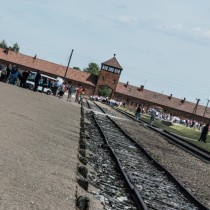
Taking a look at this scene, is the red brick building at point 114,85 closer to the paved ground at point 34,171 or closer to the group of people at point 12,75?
the group of people at point 12,75

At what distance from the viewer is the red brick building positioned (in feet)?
399

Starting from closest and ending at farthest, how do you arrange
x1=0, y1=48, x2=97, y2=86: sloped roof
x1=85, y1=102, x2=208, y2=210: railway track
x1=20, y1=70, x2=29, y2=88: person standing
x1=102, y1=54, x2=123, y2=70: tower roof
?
x1=85, y1=102, x2=208, y2=210: railway track, x1=20, y1=70, x2=29, y2=88: person standing, x1=0, y1=48, x2=97, y2=86: sloped roof, x1=102, y1=54, x2=123, y2=70: tower roof

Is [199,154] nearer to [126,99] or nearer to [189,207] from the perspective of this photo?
[189,207]

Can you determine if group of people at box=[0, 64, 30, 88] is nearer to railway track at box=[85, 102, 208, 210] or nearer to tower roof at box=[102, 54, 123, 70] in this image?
railway track at box=[85, 102, 208, 210]

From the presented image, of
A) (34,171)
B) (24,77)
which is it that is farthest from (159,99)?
(34,171)

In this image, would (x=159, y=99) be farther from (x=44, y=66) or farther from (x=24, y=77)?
(x=24, y=77)

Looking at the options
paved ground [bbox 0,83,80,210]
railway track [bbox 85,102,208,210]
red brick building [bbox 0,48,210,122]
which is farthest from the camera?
red brick building [bbox 0,48,210,122]

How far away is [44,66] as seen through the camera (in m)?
123

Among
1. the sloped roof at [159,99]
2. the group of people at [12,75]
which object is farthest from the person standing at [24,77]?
the sloped roof at [159,99]

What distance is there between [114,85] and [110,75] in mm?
2618

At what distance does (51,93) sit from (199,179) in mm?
34063

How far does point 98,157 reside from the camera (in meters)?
14.7

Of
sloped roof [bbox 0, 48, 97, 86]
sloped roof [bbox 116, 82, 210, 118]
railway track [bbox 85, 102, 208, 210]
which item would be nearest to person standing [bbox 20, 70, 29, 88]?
railway track [bbox 85, 102, 208, 210]

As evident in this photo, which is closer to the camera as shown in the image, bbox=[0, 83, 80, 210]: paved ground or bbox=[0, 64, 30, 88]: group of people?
bbox=[0, 83, 80, 210]: paved ground
